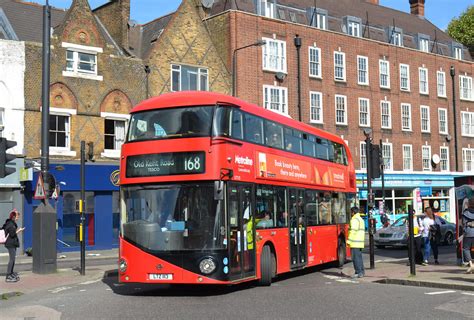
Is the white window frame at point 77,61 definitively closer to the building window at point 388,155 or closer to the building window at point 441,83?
the building window at point 388,155

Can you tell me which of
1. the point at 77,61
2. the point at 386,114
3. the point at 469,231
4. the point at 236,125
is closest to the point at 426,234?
the point at 469,231

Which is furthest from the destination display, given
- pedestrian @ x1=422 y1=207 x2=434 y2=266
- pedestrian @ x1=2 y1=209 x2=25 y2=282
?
pedestrian @ x1=422 y1=207 x2=434 y2=266

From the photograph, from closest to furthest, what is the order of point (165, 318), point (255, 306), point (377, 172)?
point (165, 318) < point (255, 306) < point (377, 172)

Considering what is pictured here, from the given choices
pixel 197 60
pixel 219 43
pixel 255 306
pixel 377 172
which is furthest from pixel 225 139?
pixel 219 43

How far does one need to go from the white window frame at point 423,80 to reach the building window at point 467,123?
4.84 meters

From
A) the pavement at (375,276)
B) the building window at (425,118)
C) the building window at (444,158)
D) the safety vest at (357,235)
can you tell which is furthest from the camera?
the building window at (444,158)

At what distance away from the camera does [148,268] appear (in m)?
12.9

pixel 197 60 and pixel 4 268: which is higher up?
pixel 197 60

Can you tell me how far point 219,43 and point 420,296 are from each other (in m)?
26.4

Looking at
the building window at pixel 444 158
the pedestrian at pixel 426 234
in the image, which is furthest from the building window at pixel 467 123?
the pedestrian at pixel 426 234

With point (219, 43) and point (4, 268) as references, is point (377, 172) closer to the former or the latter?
point (4, 268)

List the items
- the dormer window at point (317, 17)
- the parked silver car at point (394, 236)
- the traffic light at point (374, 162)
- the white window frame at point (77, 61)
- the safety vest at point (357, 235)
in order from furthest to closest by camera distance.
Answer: the dormer window at point (317, 17) < the white window frame at point (77, 61) < the parked silver car at point (394, 236) < the traffic light at point (374, 162) < the safety vest at point (357, 235)

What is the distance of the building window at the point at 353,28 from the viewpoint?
4400 centimetres

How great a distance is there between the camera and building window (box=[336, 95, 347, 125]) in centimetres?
4134
